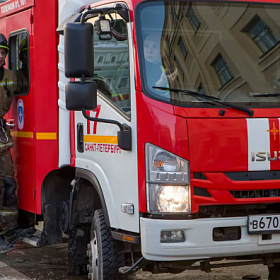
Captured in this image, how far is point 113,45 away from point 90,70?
0.50m

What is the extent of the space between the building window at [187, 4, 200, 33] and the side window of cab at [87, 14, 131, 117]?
19.2 inches

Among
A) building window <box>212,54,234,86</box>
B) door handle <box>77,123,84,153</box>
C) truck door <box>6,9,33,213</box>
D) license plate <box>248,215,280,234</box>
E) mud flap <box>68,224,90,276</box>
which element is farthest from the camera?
truck door <box>6,9,33,213</box>

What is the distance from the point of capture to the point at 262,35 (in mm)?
4875

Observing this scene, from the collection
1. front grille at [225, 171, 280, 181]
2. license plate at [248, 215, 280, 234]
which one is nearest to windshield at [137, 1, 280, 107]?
front grille at [225, 171, 280, 181]

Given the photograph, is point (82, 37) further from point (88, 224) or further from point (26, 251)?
point (26, 251)

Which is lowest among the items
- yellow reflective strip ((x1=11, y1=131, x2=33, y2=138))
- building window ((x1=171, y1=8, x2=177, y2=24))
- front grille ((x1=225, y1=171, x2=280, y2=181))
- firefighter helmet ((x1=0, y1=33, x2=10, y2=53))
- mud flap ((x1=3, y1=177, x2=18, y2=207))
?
mud flap ((x1=3, y1=177, x2=18, y2=207))

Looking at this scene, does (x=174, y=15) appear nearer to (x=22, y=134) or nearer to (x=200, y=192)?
(x=200, y=192)

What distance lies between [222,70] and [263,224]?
117cm

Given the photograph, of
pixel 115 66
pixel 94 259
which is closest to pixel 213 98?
pixel 115 66

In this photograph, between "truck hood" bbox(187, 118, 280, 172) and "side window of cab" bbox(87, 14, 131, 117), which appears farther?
"side window of cab" bbox(87, 14, 131, 117)

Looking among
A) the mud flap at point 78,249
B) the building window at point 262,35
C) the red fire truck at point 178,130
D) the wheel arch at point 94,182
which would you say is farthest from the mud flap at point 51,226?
the building window at point 262,35

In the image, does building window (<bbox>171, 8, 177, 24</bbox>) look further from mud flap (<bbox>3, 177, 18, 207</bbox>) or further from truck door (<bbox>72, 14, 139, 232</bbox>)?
mud flap (<bbox>3, 177, 18, 207</bbox>)

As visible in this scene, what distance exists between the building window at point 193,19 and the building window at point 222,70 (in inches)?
11.1

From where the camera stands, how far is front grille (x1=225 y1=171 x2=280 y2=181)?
439 centimetres
